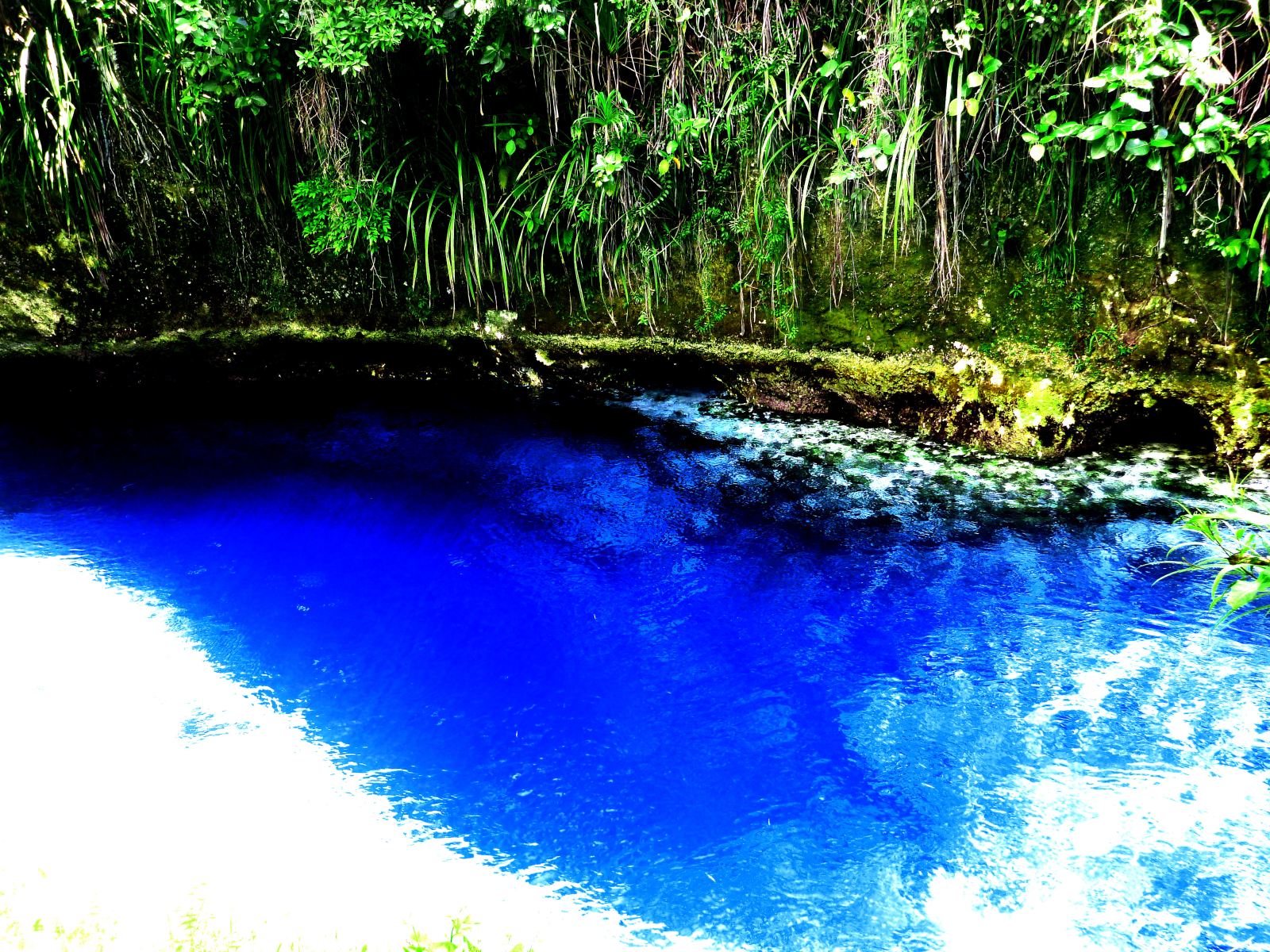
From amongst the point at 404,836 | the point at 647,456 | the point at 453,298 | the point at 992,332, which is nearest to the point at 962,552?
the point at 992,332

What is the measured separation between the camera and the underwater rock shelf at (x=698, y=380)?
3264 millimetres

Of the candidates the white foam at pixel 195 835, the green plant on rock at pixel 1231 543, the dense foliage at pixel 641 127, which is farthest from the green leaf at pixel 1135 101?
the white foam at pixel 195 835

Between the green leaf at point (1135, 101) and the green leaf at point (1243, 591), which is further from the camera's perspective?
the green leaf at point (1135, 101)

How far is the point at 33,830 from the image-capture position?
7.10 ft

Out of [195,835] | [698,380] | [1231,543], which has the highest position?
[698,380]

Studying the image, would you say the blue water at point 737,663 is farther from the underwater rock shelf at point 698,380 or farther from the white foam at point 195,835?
the underwater rock shelf at point 698,380

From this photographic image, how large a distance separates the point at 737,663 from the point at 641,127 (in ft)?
7.61

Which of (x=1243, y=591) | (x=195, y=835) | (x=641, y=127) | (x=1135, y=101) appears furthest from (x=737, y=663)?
(x=641, y=127)

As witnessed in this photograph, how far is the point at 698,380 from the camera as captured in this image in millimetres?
4199

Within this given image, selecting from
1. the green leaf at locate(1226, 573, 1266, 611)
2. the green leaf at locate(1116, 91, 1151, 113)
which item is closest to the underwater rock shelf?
the green leaf at locate(1116, 91, 1151, 113)

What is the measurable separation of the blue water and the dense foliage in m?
0.90

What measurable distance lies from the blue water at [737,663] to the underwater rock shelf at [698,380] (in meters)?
0.22

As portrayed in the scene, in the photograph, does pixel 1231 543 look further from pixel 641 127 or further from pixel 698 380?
pixel 641 127

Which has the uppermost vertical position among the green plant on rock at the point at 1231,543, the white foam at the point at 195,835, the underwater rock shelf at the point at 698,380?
the underwater rock shelf at the point at 698,380
